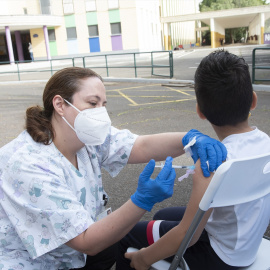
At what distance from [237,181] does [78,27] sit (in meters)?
37.2

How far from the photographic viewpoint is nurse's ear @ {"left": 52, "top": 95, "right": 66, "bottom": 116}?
1.85m

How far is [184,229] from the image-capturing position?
1426mm

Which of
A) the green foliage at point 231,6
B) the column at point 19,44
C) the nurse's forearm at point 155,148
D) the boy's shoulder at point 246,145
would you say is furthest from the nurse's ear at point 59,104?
the green foliage at point 231,6

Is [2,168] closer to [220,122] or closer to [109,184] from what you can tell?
[220,122]

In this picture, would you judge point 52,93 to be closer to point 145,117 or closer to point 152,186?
point 152,186

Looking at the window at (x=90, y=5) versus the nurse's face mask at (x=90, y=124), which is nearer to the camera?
the nurse's face mask at (x=90, y=124)

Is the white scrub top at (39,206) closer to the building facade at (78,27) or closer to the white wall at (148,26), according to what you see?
the building facade at (78,27)

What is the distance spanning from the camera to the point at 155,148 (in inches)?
89.1

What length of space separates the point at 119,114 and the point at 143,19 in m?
31.2

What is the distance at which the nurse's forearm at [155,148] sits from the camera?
86.7 inches

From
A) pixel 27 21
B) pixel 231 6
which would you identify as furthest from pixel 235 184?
pixel 231 6

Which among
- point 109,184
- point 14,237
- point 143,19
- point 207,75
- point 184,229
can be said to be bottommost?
point 109,184

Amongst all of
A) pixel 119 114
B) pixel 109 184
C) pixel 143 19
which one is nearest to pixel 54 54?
pixel 143 19

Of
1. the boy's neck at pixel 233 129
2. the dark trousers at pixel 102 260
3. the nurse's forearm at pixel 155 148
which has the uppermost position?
the boy's neck at pixel 233 129
